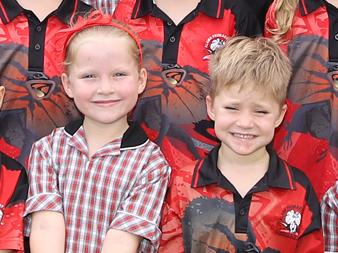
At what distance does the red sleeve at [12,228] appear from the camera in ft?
11.1

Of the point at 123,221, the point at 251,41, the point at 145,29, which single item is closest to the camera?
the point at 123,221

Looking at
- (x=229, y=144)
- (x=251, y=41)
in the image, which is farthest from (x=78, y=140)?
(x=251, y=41)

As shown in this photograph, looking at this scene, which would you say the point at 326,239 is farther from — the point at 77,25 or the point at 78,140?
the point at 77,25

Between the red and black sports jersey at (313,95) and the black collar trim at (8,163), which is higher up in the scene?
the red and black sports jersey at (313,95)

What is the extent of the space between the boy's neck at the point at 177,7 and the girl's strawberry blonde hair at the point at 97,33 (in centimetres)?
31

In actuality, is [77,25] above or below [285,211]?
above

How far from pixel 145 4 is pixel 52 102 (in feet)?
2.11

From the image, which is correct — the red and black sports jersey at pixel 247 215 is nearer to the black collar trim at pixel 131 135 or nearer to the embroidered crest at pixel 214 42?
the black collar trim at pixel 131 135

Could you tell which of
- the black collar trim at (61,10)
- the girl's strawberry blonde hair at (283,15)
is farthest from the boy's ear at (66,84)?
the girl's strawberry blonde hair at (283,15)

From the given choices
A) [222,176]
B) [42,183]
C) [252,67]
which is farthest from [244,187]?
[42,183]

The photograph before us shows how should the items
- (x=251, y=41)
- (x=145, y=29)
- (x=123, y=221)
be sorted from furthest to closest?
(x=145, y=29) → (x=251, y=41) → (x=123, y=221)

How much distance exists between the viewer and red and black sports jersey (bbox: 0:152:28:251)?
3.40 metres

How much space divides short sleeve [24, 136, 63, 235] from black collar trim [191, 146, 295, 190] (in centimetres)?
58

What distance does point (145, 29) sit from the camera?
388cm
